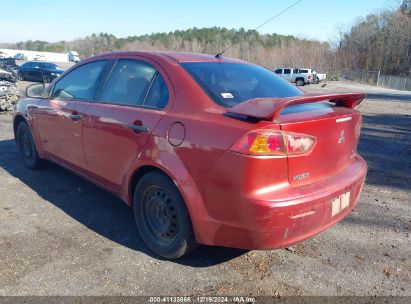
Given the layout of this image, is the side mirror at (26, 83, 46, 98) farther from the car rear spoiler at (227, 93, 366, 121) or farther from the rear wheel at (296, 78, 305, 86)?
the rear wheel at (296, 78, 305, 86)

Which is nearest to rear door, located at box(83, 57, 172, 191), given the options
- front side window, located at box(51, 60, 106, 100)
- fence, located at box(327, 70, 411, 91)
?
front side window, located at box(51, 60, 106, 100)

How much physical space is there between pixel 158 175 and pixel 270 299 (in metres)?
1.23

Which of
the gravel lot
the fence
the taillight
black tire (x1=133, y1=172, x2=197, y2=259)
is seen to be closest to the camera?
the taillight

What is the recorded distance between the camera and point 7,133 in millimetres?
7984

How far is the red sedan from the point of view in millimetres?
2398

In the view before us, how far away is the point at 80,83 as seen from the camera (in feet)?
13.4

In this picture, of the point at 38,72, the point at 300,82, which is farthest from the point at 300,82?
the point at 38,72

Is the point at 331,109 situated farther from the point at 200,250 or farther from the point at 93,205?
the point at 93,205

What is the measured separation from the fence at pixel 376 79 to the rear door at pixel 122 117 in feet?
172

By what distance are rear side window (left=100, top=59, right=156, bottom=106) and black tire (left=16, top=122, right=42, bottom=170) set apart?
2.04m

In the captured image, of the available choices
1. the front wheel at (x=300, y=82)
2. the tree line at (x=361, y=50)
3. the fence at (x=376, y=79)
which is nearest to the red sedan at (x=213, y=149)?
the front wheel at (x=300, y=82)

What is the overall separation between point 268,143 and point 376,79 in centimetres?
5503

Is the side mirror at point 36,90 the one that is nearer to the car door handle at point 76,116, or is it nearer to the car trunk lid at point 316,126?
the car door handle at point 76,116

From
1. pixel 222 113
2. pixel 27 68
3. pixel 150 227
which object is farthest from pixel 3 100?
pixel 27 68
